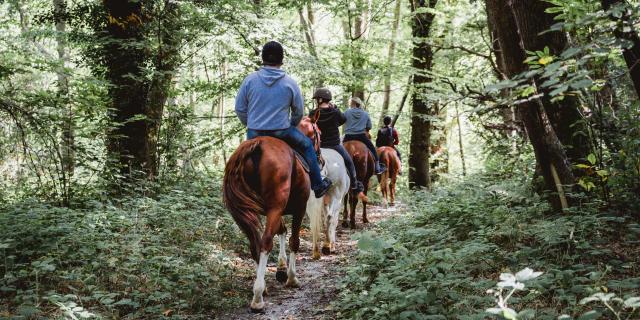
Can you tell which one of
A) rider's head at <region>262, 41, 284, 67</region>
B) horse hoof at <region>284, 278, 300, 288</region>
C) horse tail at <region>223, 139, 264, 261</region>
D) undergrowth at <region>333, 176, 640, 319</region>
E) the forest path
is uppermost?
rider's head at <region>262, 41, 284, 67</region>

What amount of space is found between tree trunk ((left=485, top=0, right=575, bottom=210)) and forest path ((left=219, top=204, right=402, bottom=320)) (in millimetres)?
2663

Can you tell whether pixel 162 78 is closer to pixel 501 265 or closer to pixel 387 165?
pixel 387 165

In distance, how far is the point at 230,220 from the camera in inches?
331

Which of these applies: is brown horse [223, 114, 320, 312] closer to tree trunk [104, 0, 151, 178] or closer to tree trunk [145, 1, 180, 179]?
tree trunk [104, 0, 151, 178]

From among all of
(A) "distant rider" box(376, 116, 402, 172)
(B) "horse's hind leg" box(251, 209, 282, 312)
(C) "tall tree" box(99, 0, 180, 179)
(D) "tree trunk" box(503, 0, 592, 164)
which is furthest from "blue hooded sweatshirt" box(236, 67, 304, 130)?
(A) "distant rider" box(376, 116, 402, 172)

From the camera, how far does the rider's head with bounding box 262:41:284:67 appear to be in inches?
225

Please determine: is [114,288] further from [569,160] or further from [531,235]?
[569,160]

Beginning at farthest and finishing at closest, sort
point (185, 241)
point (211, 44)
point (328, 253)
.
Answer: point (211, 44), point (328, 253), point (185, 241)

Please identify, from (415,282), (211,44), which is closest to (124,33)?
(211,44)

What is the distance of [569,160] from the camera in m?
5.68

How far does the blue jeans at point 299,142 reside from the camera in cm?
572

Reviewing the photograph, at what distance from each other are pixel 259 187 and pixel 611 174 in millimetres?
4213

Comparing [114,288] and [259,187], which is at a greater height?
[259,187]

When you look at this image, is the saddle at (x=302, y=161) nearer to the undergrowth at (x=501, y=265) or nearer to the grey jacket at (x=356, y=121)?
the undergrowth at (x=501, y=265)
